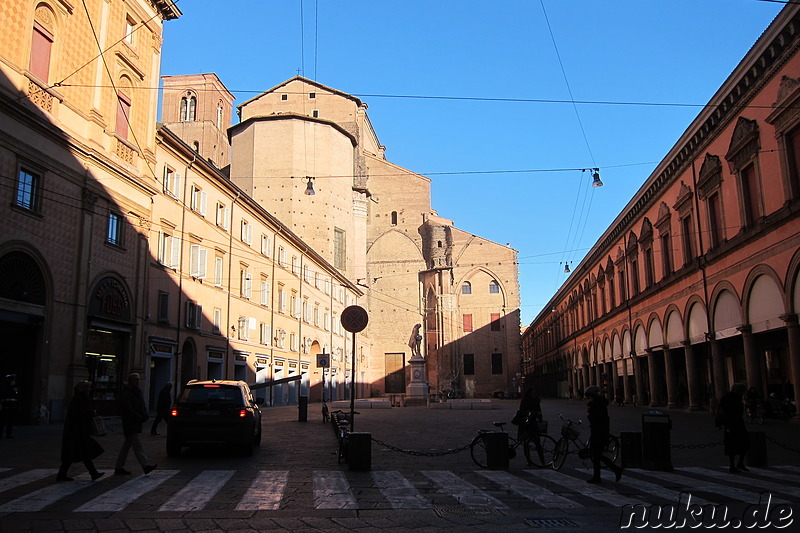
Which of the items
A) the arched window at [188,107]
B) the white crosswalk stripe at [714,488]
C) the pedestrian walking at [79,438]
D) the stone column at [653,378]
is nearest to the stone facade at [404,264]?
the arched window at [188,107]

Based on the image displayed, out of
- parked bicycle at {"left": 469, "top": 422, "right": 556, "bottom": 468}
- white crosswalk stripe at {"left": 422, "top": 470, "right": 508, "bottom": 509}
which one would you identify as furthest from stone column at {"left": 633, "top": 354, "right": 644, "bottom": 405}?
white crosswalk stripe at {"left": 422, "top": 470, "right": 508, "bottom": 509}

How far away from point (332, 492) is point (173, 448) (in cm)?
489

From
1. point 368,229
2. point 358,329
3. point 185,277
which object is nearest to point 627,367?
point 185,277

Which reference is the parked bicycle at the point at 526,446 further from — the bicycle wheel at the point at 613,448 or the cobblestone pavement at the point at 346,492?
the bicycle wheel at the point at 613,448

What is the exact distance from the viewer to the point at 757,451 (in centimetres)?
1074

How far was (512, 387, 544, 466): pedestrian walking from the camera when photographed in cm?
1111

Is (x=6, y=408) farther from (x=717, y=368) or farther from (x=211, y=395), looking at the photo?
(x=717, y=368)

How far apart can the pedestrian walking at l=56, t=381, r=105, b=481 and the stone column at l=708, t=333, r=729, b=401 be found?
22.0 m

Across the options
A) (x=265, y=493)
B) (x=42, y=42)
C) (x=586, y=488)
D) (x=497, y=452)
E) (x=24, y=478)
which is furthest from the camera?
(x=42, y=42)

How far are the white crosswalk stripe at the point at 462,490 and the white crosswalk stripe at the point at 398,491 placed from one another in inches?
17.3

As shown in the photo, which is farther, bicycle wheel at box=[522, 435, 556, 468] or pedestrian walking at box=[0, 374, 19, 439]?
pedestrian walking at box=[0, 374, 19, 439]

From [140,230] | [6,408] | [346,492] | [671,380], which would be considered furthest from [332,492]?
[671,380]

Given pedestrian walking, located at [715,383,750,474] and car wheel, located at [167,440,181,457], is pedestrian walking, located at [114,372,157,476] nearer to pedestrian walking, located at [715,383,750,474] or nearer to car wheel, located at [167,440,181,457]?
car wheel, located at [167,440,181,457]

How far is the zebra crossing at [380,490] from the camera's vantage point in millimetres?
7348
